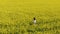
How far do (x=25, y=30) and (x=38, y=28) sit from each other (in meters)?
1.04

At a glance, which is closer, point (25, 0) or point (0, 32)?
point (0, 32)

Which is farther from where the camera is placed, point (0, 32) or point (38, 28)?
point (38, 28)

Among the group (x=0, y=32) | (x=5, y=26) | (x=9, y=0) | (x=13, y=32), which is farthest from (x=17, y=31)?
(x=9, y=0)

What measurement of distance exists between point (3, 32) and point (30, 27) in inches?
89.1

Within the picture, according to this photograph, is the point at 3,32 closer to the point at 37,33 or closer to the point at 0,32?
the point at 0,32

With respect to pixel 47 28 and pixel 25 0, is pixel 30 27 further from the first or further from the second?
pixel 25 0

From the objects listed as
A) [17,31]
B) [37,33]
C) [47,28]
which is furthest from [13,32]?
[47,28]

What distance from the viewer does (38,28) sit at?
1273 centimetres

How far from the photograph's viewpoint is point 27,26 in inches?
524

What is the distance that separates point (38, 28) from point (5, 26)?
233 cm

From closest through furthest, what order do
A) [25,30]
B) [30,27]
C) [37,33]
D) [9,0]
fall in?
[37,33] < [25,30] < [30,27] < [9,0]

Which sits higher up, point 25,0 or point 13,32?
point 13,32

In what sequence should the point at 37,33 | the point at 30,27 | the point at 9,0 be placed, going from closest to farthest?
the point at 37,33 → the point at 30,27 → the point at 9,0

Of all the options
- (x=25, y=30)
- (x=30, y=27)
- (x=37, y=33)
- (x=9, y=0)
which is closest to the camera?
(x=37, y=33)
